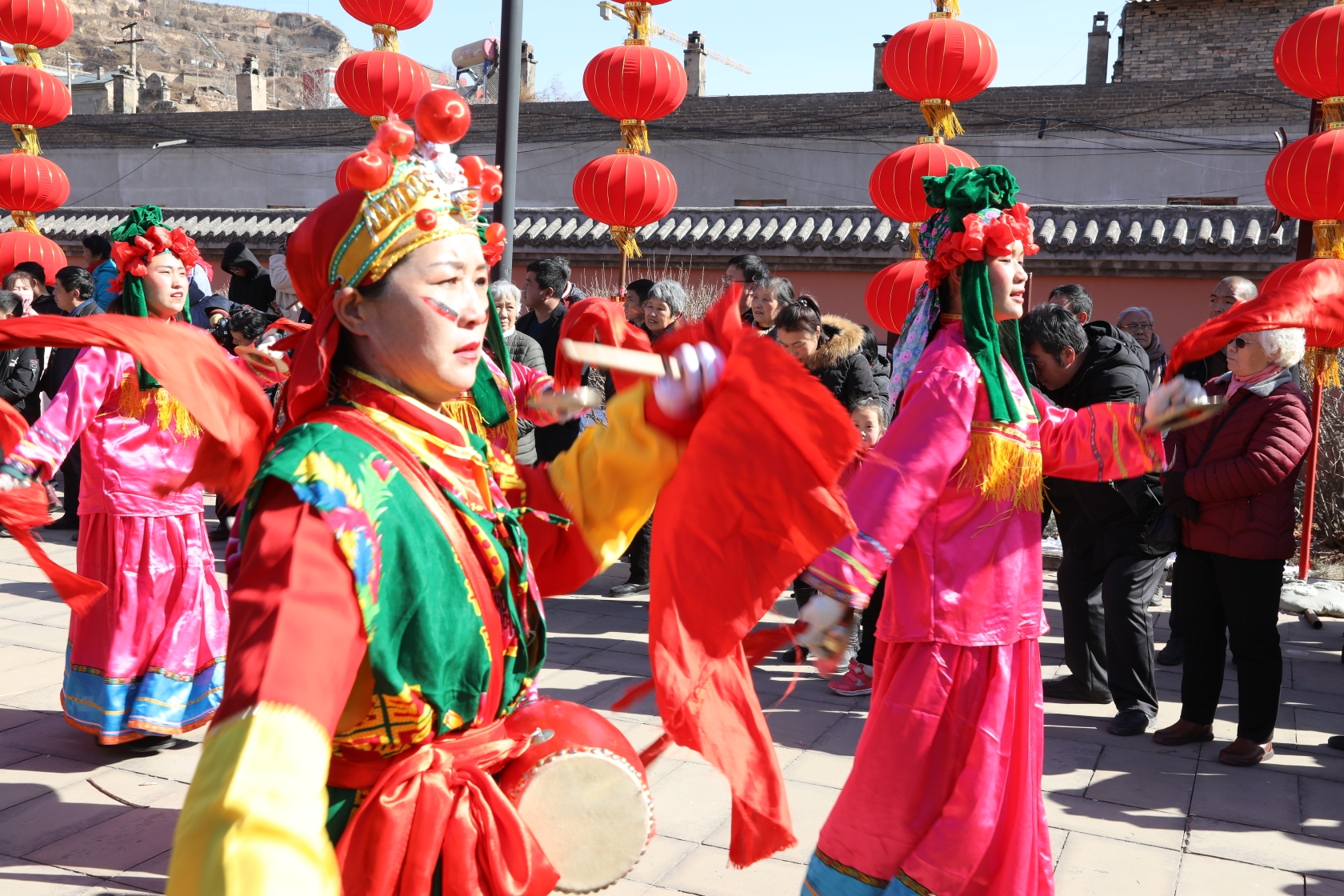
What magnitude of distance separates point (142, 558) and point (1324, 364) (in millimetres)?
5102

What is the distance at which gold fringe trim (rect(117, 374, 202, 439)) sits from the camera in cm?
417

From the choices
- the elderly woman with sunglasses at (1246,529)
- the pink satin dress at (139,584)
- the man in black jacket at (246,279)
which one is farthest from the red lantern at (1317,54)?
the man in black jacket at (246,279)

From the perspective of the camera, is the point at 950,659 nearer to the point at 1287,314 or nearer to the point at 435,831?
the point at 1287,314

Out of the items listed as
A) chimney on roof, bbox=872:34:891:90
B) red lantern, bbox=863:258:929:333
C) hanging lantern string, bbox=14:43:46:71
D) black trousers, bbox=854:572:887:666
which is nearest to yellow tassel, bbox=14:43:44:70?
hanging lantern string, bbox=14:43:46:71

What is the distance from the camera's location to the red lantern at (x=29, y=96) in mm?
8570

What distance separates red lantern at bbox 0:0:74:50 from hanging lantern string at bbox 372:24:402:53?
2489 mm

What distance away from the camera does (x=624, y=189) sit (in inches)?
286

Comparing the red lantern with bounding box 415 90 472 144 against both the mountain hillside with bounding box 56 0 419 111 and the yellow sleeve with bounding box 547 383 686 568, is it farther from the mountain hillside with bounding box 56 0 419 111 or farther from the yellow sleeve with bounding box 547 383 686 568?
the mountain hillside with bounding box 56 0 419 111

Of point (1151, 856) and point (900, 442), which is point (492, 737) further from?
point (1151, 856)

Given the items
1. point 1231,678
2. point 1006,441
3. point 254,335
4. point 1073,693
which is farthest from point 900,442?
point 254,335

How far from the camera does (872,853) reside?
2635 millimetres

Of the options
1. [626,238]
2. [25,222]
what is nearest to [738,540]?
[626,238]

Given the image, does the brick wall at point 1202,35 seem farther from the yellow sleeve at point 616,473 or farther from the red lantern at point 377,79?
the yellow sleeve at point 616,473

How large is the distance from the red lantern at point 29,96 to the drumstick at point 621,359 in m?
8.59
